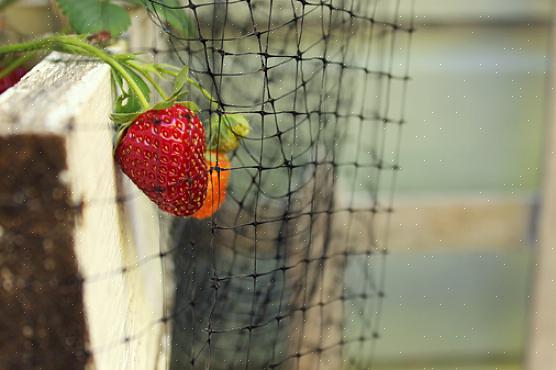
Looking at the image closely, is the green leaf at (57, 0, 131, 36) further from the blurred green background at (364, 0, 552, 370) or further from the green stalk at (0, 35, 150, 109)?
the blurred green background at (364, 0, 552, 370)

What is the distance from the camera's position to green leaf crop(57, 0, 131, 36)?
47 centimetres

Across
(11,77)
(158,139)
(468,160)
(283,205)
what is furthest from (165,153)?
(468,160)

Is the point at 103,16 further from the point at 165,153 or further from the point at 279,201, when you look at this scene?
the point at 279,201

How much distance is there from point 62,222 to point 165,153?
0.30 ft

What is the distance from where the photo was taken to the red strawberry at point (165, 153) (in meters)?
0.34

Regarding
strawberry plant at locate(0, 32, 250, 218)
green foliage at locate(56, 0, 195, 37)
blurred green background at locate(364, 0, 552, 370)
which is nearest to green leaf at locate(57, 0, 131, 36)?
green foliage at locate(56, 0, 195, 37)

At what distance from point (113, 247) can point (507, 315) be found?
1202 millimetres

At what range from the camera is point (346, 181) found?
115 centimetres

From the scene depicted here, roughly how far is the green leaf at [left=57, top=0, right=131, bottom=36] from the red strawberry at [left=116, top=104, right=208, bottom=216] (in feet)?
0.50

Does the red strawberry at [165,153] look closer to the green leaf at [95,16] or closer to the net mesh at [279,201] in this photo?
the net mesh at [279,201]

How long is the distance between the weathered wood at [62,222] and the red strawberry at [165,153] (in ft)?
0.06

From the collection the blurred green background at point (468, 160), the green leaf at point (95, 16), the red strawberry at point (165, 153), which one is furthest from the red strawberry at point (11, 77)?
the blurred green background at point (468, 160)

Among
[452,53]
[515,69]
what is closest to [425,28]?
[452,53]

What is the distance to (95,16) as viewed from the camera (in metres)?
0.48
